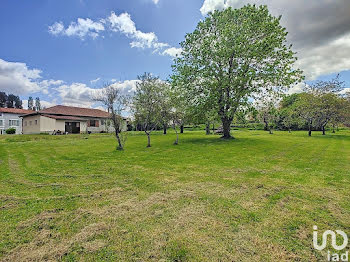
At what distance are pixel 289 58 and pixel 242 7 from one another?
23.2 feet

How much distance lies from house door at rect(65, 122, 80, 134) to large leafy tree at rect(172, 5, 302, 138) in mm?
23661

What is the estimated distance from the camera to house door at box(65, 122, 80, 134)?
30594mm

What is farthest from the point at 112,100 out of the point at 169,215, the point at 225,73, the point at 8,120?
the point at 8,120

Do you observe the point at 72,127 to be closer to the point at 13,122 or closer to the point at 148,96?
the point at 13,122

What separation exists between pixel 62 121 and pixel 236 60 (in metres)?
29.9

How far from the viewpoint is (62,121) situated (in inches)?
1173

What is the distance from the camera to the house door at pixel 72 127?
1204 inches

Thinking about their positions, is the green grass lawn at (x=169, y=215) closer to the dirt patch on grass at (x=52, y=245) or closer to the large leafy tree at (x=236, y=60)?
the dirt patch on grass at (x=52, y=245)

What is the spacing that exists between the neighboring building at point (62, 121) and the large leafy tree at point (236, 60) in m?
16.5

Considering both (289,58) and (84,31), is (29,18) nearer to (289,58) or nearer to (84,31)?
(84,31)

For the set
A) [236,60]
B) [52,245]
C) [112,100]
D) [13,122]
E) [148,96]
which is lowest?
[52,245]

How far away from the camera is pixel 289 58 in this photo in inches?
641

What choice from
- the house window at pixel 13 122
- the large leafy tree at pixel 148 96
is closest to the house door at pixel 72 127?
the house window at pixel 13 122

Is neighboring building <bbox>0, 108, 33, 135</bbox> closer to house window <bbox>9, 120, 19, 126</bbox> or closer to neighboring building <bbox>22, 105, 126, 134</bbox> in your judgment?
house window <bbox>9, 120, 19, 126</bbox>
